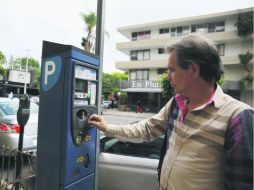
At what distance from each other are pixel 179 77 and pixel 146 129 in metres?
0.53

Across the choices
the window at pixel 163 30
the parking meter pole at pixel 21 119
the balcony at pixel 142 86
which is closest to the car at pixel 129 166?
the parking meter pole at pixel 21 119

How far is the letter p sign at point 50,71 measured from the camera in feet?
6.36

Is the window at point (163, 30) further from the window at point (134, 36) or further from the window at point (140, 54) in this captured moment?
the window at point (134, 36)

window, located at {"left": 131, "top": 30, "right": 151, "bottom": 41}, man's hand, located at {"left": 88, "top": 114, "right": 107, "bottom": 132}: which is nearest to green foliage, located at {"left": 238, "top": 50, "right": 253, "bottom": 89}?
man's hand, located at {"left": 88, "top": 114, "right": 107, "bottom": 132}

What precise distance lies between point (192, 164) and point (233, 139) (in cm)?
27

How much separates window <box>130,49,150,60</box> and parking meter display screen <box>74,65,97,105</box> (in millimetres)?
20497

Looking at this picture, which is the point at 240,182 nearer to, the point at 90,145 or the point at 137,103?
the point at 90,145

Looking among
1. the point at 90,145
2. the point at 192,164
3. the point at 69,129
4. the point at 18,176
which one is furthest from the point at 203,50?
the point at 18,176

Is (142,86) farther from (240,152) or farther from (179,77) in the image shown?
(240,152)

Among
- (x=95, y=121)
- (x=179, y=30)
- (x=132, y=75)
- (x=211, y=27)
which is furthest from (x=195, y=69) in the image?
(x=132, y=75)

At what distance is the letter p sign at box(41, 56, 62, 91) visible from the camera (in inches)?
76.3

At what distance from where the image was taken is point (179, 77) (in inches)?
55.2

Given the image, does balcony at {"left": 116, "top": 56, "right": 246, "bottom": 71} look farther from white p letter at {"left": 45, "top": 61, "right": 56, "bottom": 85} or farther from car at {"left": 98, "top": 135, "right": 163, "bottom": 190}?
white p letter at {"left": 45, "top": 61, "right": 56, "bottom": 85}

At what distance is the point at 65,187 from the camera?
193 centimetres
